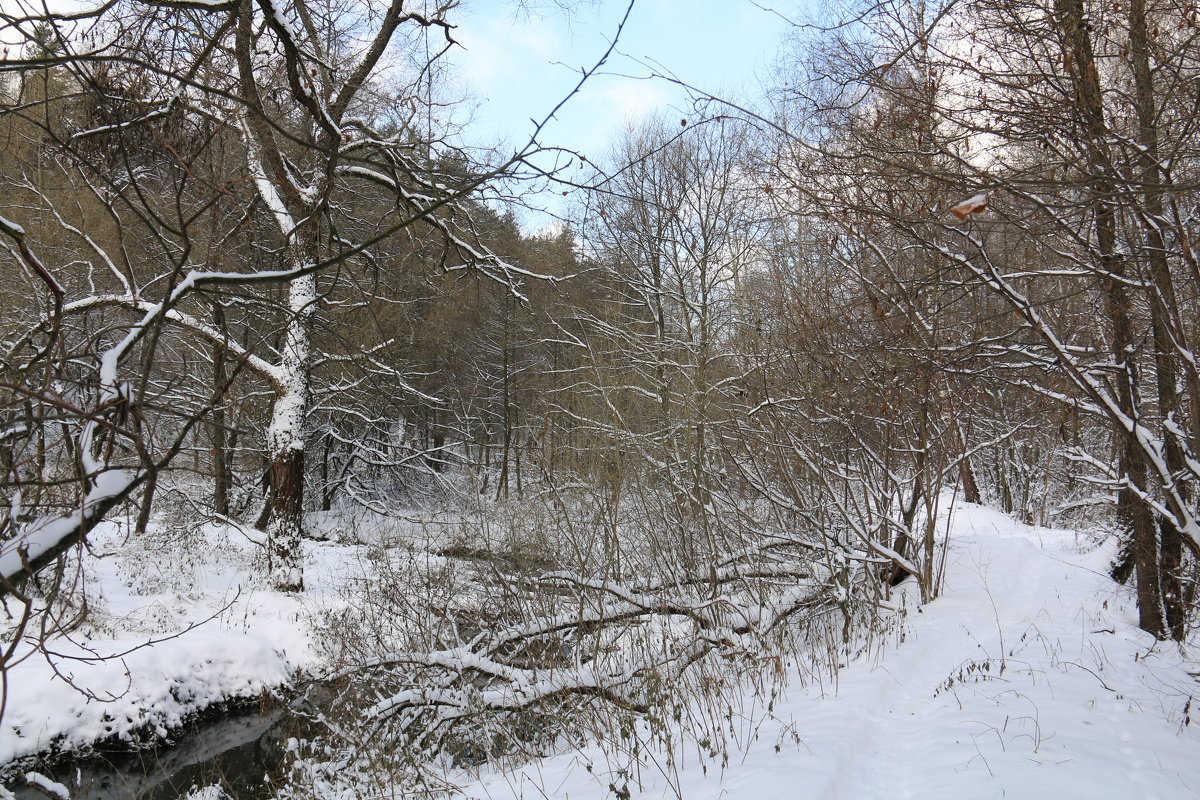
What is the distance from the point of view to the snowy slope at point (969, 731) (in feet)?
9.83

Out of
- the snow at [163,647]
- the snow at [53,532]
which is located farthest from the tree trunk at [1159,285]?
the snow at [163,647]

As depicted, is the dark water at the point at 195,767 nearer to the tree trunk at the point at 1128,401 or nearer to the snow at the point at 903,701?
the snow at the point at 903,701

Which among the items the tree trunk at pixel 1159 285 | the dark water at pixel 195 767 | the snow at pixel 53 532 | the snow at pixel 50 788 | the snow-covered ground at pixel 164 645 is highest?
the tree trunk at pixel 1159 285

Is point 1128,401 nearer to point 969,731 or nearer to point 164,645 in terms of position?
point 969,731

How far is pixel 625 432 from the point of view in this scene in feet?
30.5

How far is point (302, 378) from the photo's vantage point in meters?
10.6

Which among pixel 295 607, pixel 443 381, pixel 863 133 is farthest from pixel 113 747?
pixel 443 381

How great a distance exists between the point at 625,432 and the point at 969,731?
19.9 ft

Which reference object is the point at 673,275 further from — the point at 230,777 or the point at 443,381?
the point at 230,777

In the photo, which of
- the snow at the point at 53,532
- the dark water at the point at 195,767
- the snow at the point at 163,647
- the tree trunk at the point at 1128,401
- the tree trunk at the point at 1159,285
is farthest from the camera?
the snow at the point at 163,647

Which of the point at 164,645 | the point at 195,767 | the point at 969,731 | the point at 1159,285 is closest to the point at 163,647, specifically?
the point at 164,645

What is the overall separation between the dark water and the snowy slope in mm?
3631

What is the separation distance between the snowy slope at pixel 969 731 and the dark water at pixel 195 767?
363cm

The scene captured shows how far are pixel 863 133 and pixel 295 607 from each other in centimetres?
965
